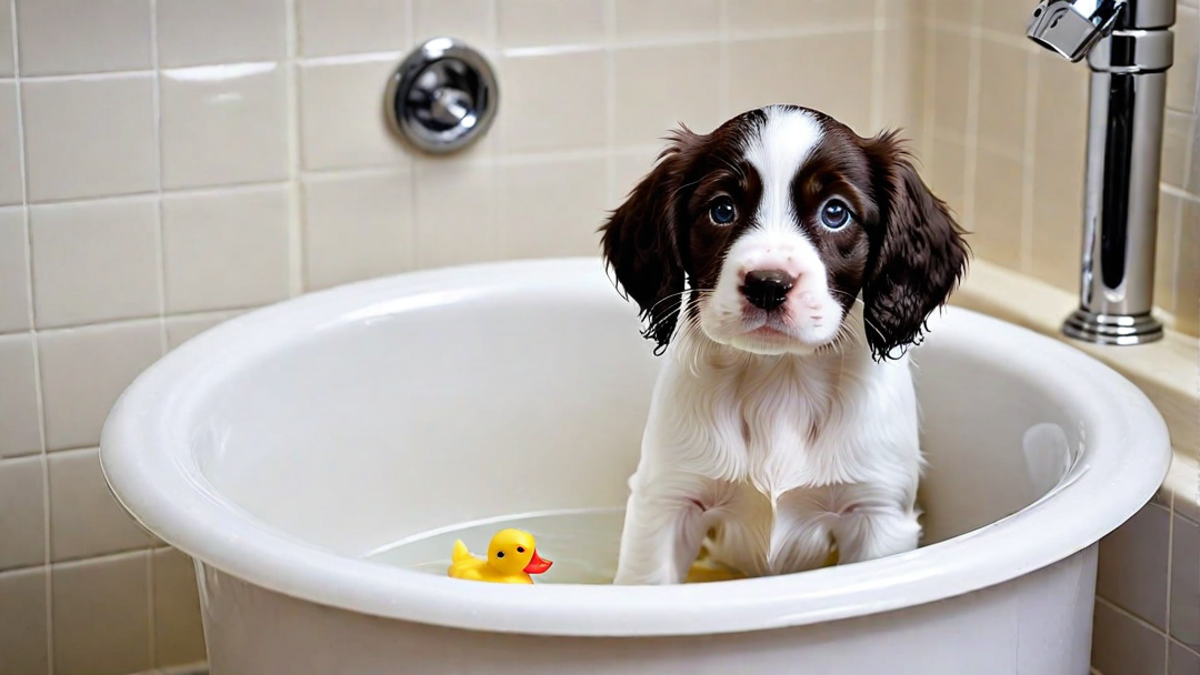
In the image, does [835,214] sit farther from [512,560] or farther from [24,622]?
[24,622]

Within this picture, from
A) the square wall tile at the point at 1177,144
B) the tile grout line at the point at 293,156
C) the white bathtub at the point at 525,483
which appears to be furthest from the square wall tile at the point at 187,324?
the square wall tile at the point at 1177,144

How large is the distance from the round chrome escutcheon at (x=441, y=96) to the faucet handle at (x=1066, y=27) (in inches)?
30.3

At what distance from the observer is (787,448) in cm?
139

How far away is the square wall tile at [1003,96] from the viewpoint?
197 centimetres

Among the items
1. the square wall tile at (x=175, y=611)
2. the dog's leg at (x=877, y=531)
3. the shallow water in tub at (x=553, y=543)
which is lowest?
the square wall tile at (x=175, y=611)

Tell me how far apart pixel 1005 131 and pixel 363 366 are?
94 centimetres

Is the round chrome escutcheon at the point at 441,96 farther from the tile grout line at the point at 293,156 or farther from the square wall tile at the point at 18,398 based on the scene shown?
the square wall tile at the point at 18,398

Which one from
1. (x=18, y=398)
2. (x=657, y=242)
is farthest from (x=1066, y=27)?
(x=18, y=398)

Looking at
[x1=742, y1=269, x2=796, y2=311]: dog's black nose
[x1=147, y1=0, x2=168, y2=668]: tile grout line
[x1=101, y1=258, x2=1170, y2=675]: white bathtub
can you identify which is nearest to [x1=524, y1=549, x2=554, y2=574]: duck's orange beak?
[x1=101, y1=258, x2=1170, y2=675]: white bathtub

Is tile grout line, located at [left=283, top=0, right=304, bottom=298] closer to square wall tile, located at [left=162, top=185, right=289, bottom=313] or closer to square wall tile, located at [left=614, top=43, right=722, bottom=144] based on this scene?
square wall tile, located at [left=162, top=185, right=289, bottom=313]

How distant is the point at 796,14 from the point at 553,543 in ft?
2.76

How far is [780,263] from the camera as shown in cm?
119

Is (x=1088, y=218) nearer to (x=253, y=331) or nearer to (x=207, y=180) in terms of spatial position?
(x=253, y=331)

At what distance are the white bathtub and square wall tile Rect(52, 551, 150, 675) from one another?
0.37 m
